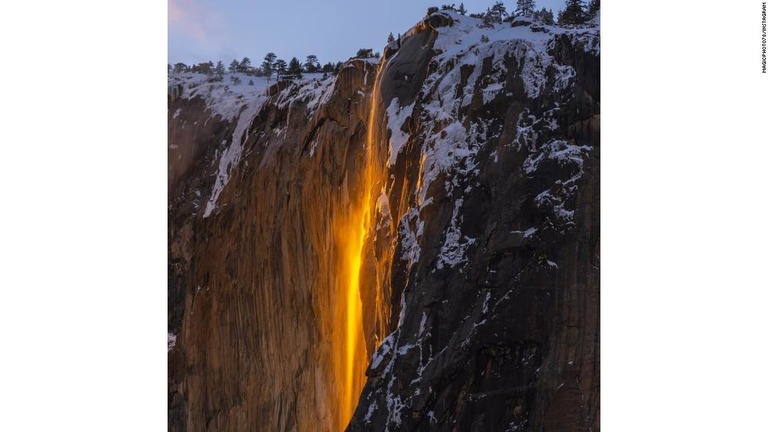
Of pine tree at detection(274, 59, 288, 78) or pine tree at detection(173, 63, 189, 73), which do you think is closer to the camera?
pine tree at detection(274, 59, 288, 78)

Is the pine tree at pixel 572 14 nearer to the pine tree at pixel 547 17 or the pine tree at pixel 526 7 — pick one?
the pine tree at pixel 547 17

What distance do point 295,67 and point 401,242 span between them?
1101 mm

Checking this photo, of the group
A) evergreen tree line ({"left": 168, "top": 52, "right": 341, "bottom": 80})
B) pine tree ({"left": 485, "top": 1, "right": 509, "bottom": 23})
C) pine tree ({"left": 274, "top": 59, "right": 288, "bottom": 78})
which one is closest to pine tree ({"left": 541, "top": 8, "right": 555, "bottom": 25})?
pine tree ({"left": 485, "top": 1, "right": 509, "bottom": 23})

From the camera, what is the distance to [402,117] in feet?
16.0

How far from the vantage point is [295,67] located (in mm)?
5074

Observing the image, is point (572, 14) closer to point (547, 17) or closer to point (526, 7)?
point (547, 17)

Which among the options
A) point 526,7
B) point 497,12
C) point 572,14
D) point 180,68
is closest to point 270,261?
point 180,68

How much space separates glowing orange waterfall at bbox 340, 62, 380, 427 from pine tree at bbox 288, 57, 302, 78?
0.42 m

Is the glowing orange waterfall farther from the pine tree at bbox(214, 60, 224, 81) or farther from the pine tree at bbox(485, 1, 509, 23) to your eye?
the pine tree at bbox(214, 60, 224, 81)

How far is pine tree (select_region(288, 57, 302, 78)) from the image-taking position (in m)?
5.06

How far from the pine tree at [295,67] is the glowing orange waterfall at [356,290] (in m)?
0.42

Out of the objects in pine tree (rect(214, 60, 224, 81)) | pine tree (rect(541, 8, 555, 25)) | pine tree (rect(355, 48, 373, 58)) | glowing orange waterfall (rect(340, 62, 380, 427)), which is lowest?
glowing orange waterfall (rect(340, 62, 380, 427))
